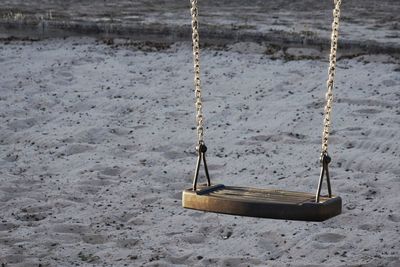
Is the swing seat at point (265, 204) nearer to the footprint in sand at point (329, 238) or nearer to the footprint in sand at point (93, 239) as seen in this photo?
the footprint in sand at point (329, 238)

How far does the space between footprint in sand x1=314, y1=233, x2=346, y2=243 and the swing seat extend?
113 centimetres

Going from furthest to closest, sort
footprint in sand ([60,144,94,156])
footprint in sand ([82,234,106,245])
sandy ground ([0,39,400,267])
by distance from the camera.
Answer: footprint in sand ([60,144,94,156]), footprint in sand ([82,234,106,245]), sandy ground ([0,39,400,267])

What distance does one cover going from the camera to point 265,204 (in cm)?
402

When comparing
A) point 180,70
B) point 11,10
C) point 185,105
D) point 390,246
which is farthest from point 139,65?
point 390,246

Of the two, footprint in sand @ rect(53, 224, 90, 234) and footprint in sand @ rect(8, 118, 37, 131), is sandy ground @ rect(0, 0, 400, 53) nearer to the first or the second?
footprint in sand @ rect(8, 118, 37, 131)

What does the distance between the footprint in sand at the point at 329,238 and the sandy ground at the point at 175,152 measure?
0.03ft

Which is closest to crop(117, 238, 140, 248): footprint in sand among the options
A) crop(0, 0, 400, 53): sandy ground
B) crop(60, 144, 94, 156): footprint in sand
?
crop(60, 144, 94, 156): footprint in sand

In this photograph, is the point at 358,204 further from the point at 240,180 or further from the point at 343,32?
the point at 343,32

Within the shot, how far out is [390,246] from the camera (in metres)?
5.31

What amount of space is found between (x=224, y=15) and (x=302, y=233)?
6.54 metres

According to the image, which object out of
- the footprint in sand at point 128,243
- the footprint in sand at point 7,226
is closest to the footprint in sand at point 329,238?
the footprint in sand at point 128,243

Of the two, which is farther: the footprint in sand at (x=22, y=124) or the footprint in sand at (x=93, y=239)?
the footprint in sand at (x=22, y=124)

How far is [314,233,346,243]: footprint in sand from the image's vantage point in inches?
214

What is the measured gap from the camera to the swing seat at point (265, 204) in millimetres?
3996
